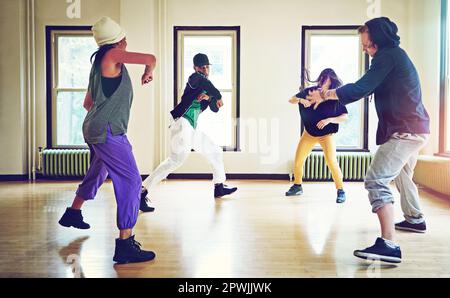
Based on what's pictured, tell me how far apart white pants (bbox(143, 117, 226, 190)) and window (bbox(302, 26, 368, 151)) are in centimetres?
296

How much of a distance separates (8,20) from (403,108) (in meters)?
6.34

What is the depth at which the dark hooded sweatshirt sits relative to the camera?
2.96m

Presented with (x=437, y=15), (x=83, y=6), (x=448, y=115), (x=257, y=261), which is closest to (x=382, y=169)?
(x=257, y=261)

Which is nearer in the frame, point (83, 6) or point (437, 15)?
point (437, 15)

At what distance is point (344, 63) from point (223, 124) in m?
2.10

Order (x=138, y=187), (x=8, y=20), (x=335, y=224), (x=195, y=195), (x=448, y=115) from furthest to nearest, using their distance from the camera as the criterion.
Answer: (x=8, y=20), (x=448, y=115), (x=195, y=195), (x=335, y=224), (x=138, y=187)

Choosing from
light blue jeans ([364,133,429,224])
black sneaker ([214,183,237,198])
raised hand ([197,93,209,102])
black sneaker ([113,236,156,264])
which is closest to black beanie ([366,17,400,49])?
light blue jeans ([364,133,429,224])

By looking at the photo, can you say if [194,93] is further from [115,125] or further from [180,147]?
[115,125]

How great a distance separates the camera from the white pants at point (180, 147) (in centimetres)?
479

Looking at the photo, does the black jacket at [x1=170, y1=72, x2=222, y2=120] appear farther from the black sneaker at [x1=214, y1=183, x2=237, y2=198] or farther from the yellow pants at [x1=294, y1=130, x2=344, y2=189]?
the yellow pants at [x1=294, y1=130, x2=344, y2=189]

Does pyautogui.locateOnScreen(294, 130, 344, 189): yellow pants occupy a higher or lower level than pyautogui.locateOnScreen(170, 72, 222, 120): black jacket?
lower

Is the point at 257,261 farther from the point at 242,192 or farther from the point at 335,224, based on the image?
the point at 242,192

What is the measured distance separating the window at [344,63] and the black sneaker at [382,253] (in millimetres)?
4779

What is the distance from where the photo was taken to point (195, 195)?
5.82 meters
